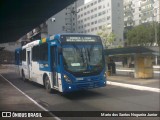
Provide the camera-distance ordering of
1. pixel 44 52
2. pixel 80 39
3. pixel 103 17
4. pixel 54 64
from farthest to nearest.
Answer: pixel 103 17
pixel 44 52
pixel 54 64
pixel 80 39

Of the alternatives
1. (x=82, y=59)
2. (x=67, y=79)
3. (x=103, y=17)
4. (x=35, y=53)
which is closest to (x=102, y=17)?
(x=103, y=17)

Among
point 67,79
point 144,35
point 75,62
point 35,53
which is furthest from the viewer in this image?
point 144,35

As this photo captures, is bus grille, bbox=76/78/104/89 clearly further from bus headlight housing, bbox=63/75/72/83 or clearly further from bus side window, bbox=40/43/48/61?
bus side window, bbox=40/43/48/61

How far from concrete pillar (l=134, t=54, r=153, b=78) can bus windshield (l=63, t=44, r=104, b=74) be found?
31.4 feet

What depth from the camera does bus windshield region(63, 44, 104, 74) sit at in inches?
543

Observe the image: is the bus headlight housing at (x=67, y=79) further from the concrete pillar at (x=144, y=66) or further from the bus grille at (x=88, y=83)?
the concrete pillar at (x=144, y=66)

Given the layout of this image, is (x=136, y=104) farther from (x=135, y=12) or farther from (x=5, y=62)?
(x=135, y=12)

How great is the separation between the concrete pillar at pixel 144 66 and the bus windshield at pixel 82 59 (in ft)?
31.4

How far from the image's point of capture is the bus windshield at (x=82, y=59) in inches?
543

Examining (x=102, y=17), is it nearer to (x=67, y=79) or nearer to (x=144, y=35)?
(x=144, y=35)

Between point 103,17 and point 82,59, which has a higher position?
point 103,17

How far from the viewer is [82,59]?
549 inches

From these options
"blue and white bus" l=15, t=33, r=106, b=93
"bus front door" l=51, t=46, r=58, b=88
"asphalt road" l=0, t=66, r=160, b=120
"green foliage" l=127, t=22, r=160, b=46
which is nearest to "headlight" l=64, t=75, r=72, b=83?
"blue and white bus" l=15, t=33, r=106, b=93

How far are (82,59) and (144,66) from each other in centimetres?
1051
